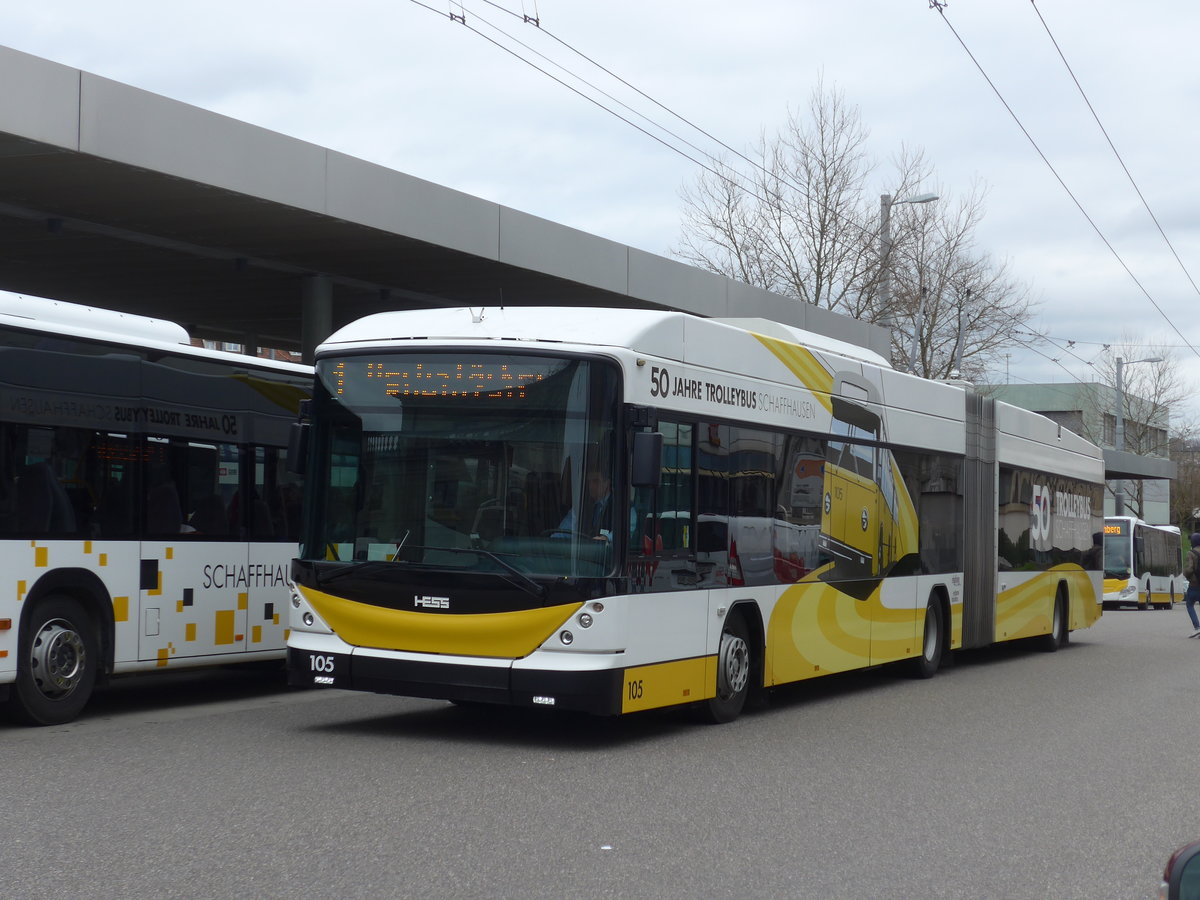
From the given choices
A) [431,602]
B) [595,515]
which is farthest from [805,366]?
[431,602]

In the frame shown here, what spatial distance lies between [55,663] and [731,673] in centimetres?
480

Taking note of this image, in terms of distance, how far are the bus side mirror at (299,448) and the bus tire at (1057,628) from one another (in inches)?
516

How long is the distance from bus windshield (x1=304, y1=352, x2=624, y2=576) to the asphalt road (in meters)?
1.27

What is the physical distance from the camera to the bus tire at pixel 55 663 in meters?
10.6

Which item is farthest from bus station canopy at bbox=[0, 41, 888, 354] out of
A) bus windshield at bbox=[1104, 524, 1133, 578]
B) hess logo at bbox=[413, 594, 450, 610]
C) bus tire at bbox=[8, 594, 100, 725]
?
bus windshield at bbox=[1104, 524, 1133, 578]

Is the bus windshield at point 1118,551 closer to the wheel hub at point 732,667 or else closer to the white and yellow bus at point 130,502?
the wheel hub at point 732,667

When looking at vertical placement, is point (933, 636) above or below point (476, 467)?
below

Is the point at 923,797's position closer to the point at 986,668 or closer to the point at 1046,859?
the point at 1046,859

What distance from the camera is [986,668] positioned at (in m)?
18.3

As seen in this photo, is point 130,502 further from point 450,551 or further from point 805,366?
point 805,366

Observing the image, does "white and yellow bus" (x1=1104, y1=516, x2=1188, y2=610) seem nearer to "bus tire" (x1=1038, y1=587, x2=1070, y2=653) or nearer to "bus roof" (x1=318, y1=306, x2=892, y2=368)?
"bus tire" (x1=1038, y1=587, x2=1070, y2=653)

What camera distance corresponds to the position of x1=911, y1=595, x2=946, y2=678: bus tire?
53.1ft

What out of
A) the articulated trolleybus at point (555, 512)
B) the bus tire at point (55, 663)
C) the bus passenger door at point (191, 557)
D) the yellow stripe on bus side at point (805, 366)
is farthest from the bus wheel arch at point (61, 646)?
the yellow stripe on bus side at point (805, 366)

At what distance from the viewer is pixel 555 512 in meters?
10.0
